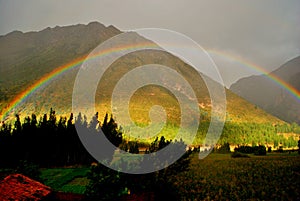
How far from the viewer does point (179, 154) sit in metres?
36.6

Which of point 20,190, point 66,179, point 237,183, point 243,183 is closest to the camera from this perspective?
point 20,190

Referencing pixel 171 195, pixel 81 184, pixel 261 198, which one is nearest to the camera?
pixel 171 195

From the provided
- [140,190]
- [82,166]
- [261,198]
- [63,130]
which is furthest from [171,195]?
[63,130]

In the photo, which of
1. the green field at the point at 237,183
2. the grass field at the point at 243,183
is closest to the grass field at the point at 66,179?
the green field at the point at 237,183

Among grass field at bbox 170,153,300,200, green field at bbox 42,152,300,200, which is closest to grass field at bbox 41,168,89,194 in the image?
green field at bbox 42,152,300,200

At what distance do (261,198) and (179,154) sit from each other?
10306 mm

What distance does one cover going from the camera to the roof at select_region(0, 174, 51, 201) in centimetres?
2369

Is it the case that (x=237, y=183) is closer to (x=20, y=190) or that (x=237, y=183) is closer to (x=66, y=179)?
(x=20, y=190)

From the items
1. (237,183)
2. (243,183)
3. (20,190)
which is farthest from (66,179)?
(20,190)

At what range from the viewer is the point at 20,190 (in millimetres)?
24406

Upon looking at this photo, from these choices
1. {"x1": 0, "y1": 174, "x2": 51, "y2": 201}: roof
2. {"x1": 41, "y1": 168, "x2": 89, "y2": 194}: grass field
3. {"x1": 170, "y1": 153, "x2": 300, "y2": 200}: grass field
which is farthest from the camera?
{"x1": 41, "y1": 168, "x2": 89, "y2": 194}: grass field

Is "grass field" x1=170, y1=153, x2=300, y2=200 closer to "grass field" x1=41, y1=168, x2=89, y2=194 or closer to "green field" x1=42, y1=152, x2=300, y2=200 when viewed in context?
"green field" x1=42, y1=152, x2=300, y2=200

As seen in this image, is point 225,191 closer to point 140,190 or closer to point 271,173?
point 271,173

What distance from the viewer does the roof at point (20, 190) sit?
77.7 ft
